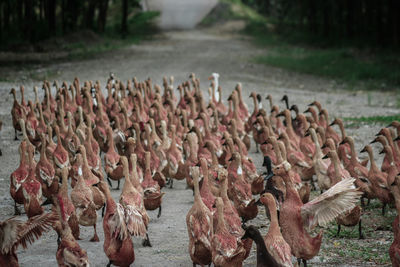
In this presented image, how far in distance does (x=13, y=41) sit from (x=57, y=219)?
33107mm

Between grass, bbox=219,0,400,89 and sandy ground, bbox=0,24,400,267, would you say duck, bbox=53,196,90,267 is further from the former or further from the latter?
grass, bbox=219,0,400,89

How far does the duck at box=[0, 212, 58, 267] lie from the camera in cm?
736

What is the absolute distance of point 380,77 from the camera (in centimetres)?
2700

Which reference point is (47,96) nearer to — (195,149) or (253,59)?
(195,149)

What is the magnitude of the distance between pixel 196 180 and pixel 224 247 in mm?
1457

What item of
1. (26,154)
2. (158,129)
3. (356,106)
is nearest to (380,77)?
(356,106)

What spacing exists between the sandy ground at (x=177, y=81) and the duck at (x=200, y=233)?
68 centimetres

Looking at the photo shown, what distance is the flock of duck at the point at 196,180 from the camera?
24.6 ft

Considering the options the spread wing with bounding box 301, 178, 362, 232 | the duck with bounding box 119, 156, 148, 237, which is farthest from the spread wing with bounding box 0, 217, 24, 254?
the spread wing with bounding box 301, 178, 362, 232

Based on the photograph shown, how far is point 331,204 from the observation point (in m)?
7.73

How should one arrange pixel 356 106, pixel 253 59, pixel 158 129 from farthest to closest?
pixel 253 59, pixel 356 106, pixel 158 129

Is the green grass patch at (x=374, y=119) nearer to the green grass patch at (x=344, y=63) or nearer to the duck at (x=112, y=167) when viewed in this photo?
the green grass patch at (x=344, y=63)

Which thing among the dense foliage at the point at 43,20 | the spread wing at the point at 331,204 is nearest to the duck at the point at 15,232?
the spread wing at the point at 331,204

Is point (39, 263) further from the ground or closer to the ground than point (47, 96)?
closer to the ground
